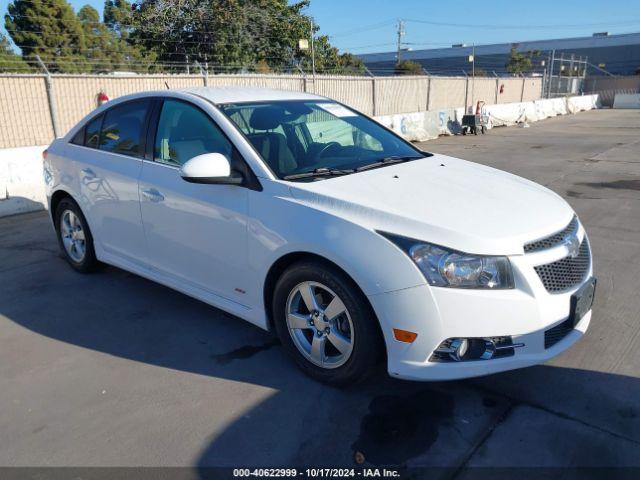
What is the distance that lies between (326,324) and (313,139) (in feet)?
4.75

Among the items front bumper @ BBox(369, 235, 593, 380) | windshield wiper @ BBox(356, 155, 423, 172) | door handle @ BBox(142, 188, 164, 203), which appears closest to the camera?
front bumper @ BBox(369, 235, 593, 380)

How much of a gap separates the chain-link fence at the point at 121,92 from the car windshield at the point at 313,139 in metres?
3.76

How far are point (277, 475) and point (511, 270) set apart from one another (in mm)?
1502

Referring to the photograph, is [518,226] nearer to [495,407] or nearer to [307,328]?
[495,407]

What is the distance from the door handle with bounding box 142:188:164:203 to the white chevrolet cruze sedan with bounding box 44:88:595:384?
0.01 metres

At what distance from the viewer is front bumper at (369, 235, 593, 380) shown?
2.62m

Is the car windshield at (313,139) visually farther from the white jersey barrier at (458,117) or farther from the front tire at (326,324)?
the white jersey barrier at (458,117)

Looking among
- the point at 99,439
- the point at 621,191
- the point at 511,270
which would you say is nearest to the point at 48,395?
the point at 99,439

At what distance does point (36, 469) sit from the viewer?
256 centimetres

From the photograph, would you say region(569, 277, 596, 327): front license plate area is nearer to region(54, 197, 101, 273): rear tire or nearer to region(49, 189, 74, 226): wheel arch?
region(54, 197, 101, 273): rear tire

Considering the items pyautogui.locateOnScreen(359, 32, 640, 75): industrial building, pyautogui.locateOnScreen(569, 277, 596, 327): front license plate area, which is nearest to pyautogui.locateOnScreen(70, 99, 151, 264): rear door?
pyautogui.locateOnScreen(569, 277, 596, 327): front license plate area

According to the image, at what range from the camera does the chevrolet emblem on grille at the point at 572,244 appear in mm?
3012

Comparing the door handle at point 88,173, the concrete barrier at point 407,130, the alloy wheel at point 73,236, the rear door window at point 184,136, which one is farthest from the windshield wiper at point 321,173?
the concrete barrier at point 407,130

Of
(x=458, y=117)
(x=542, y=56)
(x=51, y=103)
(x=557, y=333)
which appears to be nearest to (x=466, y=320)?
(x=557, y=333)
